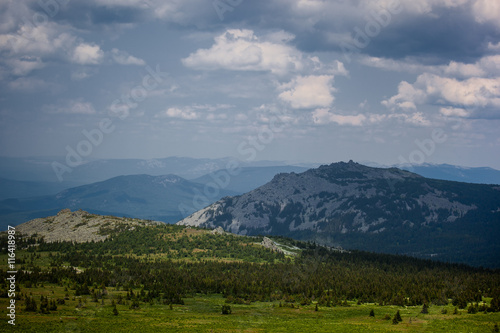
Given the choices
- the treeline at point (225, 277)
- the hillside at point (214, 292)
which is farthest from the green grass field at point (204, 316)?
the treeline at point (225, 277)

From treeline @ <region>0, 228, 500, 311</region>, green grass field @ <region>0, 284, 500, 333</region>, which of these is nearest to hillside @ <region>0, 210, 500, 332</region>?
green grass field @ <region>0, 284, 500, 333</region>

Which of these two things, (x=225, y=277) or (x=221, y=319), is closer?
(x=221, y=319)

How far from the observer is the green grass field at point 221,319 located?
6675 centimetres

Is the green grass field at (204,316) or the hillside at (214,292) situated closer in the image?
the green grass field at (204,316)

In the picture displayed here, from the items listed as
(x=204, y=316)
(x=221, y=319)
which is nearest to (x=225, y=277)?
(x=204, y=316)

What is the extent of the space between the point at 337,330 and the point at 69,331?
43342mm

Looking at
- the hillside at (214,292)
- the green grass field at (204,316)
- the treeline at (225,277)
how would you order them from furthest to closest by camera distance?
the treeline at (225,277) < the hillside at (214,292) < the green grass field at (204,316)

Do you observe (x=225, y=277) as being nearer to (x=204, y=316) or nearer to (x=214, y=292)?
(x=214, y=292)

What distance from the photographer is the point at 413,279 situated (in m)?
141

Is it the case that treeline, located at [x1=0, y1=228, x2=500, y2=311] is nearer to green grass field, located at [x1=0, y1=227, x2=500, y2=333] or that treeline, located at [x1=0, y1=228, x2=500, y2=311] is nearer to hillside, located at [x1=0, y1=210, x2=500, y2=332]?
hillside, located at [x1=0, y1=210, x2=500, y2=332]

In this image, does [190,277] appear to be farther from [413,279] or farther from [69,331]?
[413,279]

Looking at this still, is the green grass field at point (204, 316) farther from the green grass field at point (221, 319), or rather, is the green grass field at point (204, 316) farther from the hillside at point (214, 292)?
the hillside at point (214, 292)

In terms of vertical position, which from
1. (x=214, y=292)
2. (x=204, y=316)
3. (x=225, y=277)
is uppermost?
(x=204, y=316)

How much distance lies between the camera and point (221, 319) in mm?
79938
